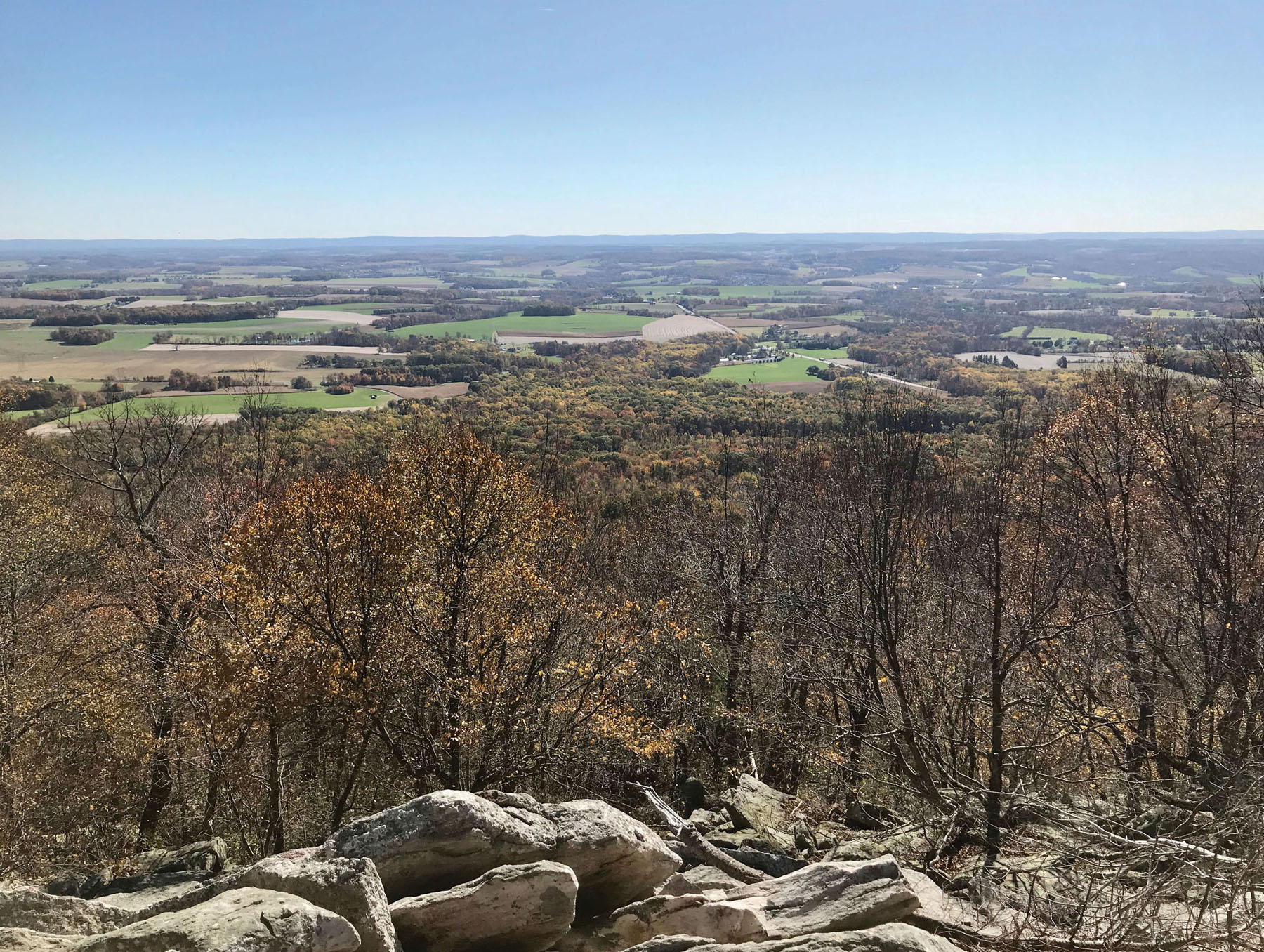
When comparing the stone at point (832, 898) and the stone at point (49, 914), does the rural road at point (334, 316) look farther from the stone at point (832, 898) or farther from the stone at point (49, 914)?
the stone at point (832, 898)

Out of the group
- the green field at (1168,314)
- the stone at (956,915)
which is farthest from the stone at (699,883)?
the green field at (1168,314)

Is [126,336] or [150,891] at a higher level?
[126,336]

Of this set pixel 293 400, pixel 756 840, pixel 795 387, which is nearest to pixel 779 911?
pixel 756 840

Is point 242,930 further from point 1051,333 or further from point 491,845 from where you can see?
point 1051,333

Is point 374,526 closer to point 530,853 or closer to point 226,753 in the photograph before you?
point 226,753

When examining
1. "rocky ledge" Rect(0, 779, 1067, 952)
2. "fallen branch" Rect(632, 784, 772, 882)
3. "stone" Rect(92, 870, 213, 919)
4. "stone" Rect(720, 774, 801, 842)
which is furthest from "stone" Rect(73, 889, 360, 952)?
"stone" Rect(720, 774, 801, 842)

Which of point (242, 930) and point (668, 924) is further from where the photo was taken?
point (668, 924)
